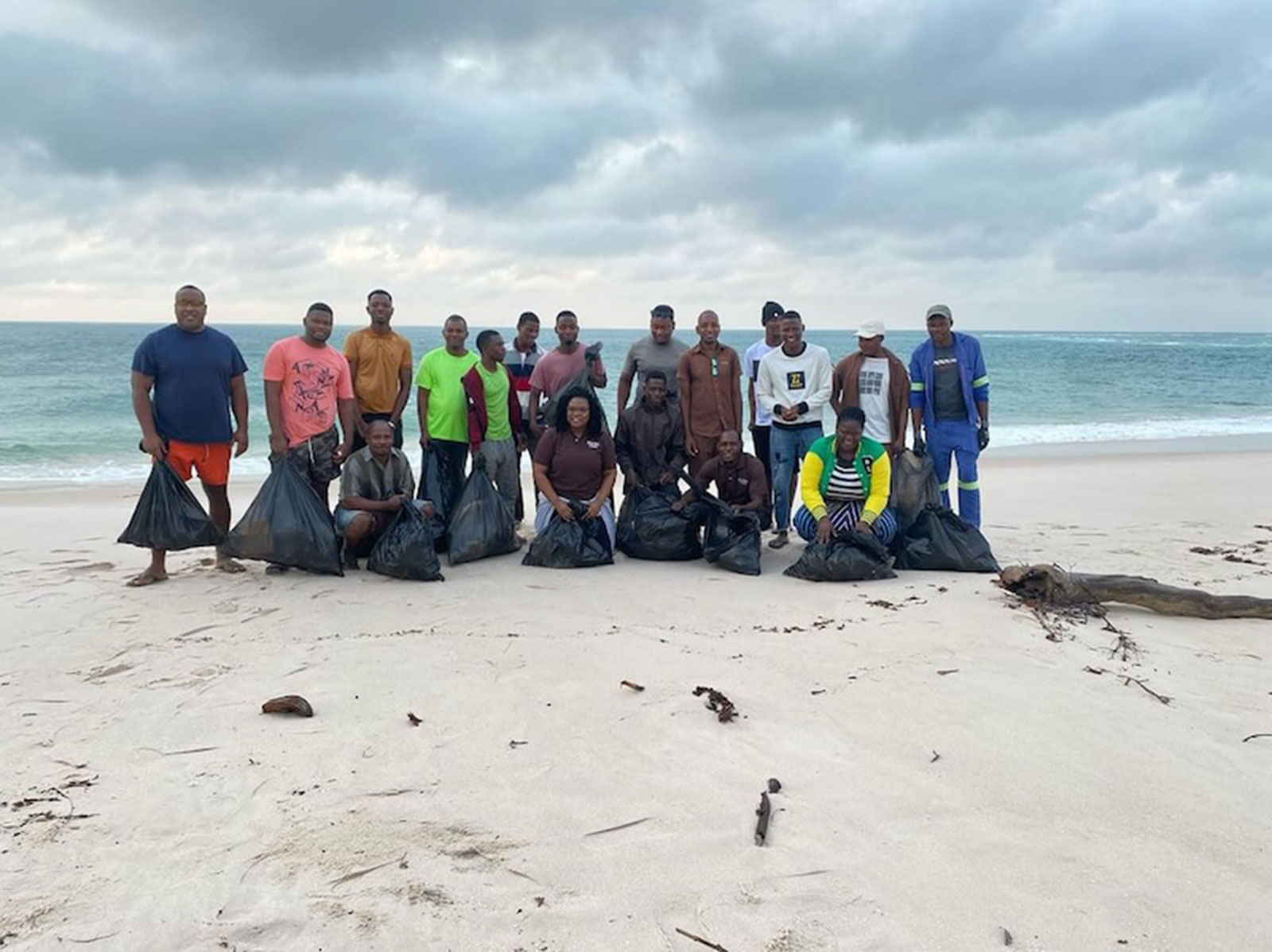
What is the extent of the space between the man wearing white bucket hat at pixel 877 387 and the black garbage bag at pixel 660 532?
4.21 feet

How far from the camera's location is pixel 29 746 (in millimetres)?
3137

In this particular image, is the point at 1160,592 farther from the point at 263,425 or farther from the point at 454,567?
the point at 263,425

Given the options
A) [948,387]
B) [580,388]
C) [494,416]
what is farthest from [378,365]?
[948,387]

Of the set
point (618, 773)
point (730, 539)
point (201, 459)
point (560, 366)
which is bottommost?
point (618, 773)

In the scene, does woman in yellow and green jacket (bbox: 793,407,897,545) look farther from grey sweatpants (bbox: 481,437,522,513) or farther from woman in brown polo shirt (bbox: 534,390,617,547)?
grey sweatpants (bbox: 481,437,522,513)

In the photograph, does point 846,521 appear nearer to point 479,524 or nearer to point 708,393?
point 708,393

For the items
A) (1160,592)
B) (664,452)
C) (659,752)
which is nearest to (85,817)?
(659,752)

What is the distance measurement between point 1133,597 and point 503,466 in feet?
12.6

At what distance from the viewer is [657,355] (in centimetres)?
645

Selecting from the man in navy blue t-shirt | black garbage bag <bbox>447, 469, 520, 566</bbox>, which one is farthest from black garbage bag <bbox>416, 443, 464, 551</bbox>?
the man in navy blue t-shirt

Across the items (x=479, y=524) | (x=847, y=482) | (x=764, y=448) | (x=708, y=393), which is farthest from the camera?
(x=764, y=448)

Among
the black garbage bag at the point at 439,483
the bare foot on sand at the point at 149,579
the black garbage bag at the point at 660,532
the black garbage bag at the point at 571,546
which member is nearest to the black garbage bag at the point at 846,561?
the black garbage bag at the point at 660,532

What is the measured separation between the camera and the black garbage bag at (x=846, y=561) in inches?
209

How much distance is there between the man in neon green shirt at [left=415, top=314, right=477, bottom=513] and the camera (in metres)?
5.99
